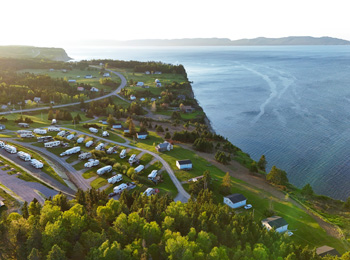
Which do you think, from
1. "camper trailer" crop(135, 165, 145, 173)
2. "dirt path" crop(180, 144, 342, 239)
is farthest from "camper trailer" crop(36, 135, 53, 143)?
"dirt path" crop(180, 144, 342, 239)

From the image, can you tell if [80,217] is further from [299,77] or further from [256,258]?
[299,77]

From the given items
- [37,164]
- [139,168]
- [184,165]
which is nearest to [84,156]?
[37,164]

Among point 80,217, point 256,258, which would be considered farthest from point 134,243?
point 256,258

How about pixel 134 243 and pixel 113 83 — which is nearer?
pixel 134 243

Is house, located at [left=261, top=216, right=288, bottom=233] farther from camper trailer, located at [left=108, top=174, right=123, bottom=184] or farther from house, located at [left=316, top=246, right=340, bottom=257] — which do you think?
camper trailer, located at [left=108, top=174, right=123, bottom=184]

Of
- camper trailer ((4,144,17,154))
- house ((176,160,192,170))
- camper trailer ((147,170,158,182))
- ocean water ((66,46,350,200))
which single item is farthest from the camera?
ocean water ((66,46,350,200))

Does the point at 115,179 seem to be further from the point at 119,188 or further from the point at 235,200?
the point at 235,200
